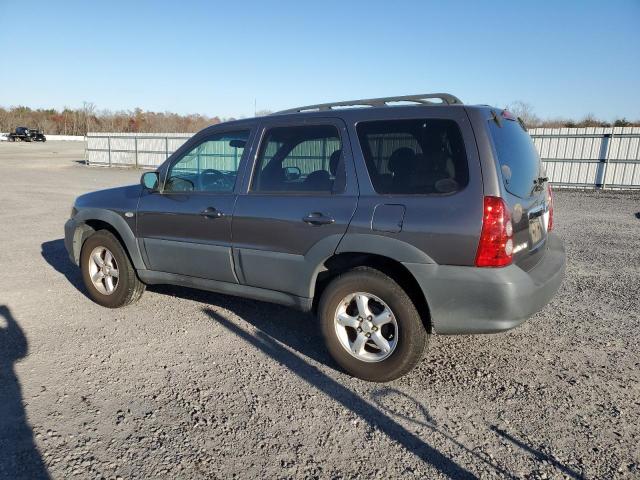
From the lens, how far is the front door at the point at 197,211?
380 cm

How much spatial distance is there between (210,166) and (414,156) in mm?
2027

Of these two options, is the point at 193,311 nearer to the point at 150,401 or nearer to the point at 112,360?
the point at 112,360

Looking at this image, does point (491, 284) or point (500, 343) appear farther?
point (500, 343)

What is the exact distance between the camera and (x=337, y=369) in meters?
3.38

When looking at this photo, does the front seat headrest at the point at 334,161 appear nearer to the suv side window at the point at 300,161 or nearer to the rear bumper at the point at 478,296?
the suv side window at the point at 300,161

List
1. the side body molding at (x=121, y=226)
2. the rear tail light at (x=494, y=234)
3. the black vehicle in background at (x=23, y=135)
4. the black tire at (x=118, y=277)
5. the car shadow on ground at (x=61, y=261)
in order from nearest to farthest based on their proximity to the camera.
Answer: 1. the rear tail light at (x=494, y=234)
2. the side body molding at (x=121, y=226)
3. the black tire at (x=118, y=277)
4. the car shadow on ground at (x=61, y=261)
5. the black vehicle in background at (x=23, y=135)

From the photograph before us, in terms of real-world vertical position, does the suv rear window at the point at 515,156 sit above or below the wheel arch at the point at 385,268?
above

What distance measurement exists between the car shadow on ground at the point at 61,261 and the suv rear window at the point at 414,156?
373 centimetres

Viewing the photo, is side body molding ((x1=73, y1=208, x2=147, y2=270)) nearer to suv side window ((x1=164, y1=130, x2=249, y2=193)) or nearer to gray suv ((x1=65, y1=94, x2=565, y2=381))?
gray suv ((x1=65, y1=94, x2=565, y2=381))

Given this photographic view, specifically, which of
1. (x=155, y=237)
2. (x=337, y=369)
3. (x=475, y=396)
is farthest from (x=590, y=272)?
(x=155, y=237)

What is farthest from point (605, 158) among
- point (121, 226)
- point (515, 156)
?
point (121, 226)

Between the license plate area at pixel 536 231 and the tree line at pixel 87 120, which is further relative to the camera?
the tree line at pixel 87 120

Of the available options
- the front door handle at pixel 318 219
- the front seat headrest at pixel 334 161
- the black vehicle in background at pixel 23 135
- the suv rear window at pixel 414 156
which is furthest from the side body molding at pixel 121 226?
the black vehicle in background at pixel 23 135

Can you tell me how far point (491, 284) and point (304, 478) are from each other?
1.54 metres
